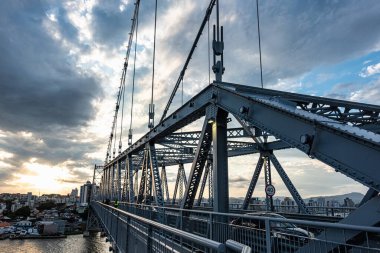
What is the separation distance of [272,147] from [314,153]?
13.5m

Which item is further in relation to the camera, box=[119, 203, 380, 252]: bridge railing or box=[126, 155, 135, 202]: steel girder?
box=[126, 155, 135, 202]: steel girder

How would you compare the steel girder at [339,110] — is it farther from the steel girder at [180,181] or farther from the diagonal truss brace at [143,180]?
the steel girder at [180,181]

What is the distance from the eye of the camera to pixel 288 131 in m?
6.39

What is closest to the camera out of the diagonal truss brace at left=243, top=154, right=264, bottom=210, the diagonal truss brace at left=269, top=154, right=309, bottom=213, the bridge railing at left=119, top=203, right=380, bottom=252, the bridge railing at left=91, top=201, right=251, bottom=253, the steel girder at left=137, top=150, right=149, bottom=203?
the bridge railing at left=91, top=201, right=251, bottom=253

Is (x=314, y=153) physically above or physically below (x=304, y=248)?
above

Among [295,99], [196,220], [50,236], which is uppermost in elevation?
[295,99]

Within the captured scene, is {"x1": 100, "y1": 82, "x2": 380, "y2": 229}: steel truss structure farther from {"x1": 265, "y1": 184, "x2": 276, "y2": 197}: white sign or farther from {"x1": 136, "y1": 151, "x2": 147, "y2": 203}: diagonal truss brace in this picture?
{"x1": 136, "y1": 151, "x2": 147, "y2": 203}: diagonal truss brace

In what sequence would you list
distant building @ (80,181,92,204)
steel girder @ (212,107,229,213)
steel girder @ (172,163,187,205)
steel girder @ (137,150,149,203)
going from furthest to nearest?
1. distant building @ (80,181,92,204)
2. steel girder @ (172,163,187,205)
3. steel girder @ (137,150,149,203)
4. steel girder @ (212,107,229,213)

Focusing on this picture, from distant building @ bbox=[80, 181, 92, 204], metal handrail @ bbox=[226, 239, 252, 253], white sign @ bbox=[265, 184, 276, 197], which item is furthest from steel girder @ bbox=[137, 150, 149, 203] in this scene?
distant building @ bbox=[80, 181, 92, 204]

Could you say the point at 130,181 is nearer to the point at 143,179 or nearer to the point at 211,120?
the point at 143,179

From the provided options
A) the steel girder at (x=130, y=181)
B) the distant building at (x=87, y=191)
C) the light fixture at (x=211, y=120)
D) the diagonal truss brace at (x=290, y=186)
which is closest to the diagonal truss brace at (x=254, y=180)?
the diagonal truss brace at (x=290, y=186)

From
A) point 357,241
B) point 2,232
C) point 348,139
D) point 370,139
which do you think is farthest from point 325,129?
point 2,232

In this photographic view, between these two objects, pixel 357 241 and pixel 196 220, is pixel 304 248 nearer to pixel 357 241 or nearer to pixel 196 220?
pixel 357 241

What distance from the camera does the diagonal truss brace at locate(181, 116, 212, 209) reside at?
10156mm
